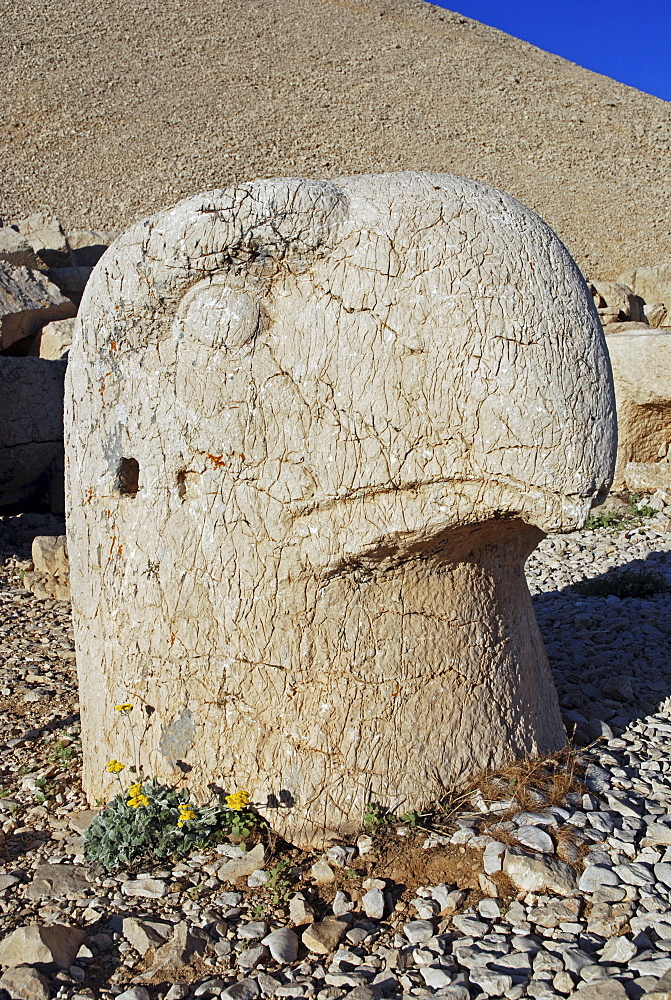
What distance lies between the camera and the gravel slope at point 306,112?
90.2 ft

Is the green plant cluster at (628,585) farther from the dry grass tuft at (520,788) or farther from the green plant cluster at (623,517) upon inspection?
the dry grass tuft at (520,788)

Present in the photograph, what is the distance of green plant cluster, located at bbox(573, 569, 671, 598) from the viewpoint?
4.78m

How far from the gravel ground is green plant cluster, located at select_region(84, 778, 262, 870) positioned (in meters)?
0.04

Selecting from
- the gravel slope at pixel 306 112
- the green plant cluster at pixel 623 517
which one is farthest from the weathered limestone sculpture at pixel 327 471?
the gravel slope at pixel 306 112

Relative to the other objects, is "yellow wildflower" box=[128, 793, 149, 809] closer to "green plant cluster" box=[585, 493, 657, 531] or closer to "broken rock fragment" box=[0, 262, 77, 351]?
"green plant cluster" box=[585, 493, 657, 531]

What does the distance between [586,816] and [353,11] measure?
134 feet

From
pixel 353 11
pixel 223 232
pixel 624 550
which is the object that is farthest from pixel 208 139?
pixel 223 232

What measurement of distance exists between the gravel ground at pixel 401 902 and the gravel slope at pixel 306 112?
80.1 ft

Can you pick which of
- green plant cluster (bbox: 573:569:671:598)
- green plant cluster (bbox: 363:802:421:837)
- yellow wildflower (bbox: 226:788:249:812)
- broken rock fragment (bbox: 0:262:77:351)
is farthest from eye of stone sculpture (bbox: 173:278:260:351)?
broken rock fragment (bbox: 0:262:77:351)

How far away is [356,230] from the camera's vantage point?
2.28m

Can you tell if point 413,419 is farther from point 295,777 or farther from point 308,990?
point 308,990

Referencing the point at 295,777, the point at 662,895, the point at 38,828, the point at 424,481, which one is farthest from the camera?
the point at 38,828

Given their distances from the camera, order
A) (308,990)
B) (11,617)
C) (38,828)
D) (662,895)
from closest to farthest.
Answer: (308,990), (662,895), (38,828), (11,617)

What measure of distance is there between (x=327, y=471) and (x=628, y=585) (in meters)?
3.06
